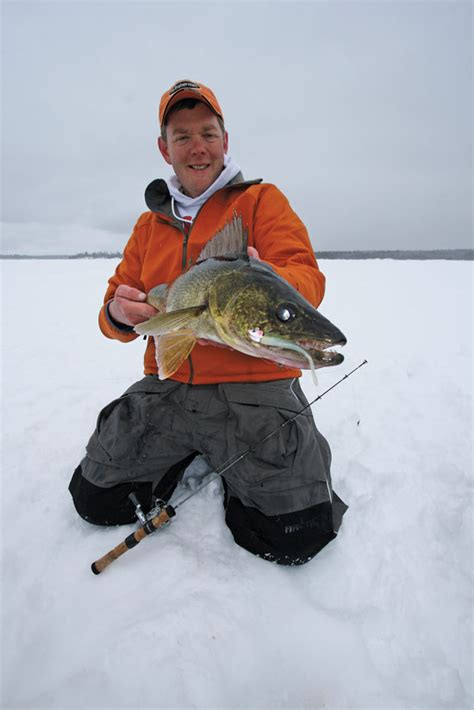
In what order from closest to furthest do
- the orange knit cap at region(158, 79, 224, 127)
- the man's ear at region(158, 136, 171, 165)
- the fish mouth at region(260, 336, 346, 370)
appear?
the fish mouth at region(260, 336, 346, 370), the orange knit cap at region(158, 79, 224, 127), the man's ear at region(158, 136, 171, 165)

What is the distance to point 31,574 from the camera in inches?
83.4

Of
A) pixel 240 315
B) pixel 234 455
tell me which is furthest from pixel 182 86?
pixel 234 455

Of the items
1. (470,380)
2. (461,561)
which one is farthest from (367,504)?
(470,380)

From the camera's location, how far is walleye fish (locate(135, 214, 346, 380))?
1.52 metres

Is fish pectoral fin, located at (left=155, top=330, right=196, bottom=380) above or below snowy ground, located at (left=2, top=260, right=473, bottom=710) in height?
above

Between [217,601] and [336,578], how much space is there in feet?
2.23

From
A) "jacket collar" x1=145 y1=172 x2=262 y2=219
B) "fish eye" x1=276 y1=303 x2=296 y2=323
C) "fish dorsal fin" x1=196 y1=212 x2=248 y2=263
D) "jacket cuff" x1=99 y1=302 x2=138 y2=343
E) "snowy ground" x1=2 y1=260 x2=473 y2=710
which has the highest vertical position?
"jacket collar" x1=145 y1=172 x2=262 y2=219

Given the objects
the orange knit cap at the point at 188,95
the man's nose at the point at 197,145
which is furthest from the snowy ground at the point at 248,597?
the orange knit cap at the point at 188,95

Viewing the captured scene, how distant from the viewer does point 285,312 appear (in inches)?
61.5

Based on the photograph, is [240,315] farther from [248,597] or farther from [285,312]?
[248,597]

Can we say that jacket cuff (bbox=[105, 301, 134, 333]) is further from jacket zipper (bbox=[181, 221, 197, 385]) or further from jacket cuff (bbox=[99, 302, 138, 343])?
jacket zipper (bbox=[181, 221, 197, 385])

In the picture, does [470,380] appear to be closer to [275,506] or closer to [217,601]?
[275,506]

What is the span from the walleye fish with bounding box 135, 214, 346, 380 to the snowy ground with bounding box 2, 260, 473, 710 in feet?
3.88

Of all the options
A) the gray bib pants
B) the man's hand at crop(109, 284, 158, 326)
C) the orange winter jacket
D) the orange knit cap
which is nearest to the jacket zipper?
the orange winter jacket
